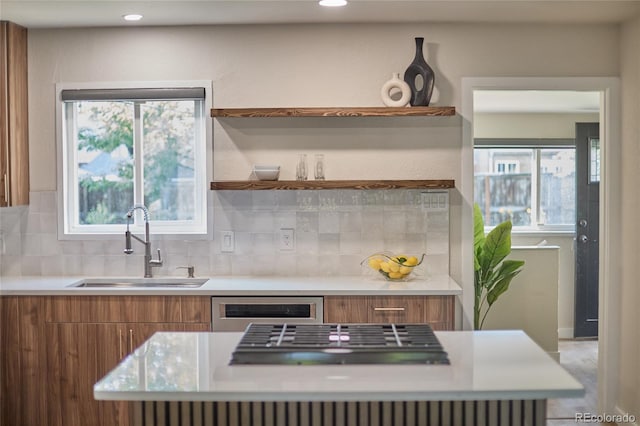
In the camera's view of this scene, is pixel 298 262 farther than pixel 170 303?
Yes

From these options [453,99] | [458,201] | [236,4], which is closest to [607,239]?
[458,201]

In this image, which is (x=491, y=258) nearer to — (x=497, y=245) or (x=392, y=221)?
(x=497, y=245)

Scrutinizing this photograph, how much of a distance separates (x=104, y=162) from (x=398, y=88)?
74.6 inches

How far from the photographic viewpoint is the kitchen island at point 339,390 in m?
2.17

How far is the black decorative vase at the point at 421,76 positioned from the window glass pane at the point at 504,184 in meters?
3.73

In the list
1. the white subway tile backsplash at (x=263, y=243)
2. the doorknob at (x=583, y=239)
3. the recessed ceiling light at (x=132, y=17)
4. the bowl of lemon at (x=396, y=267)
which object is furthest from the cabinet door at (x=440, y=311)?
the doorknob at (x=583, y=239)

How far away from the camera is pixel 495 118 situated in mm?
7816

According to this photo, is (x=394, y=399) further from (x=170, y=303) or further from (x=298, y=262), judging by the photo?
(x=298, y=262)

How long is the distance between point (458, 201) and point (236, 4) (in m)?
1.72

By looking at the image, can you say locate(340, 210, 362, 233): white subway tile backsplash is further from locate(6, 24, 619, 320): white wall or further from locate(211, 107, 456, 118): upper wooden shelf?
locate(211, 107, 456, 118): upper wooden shelf

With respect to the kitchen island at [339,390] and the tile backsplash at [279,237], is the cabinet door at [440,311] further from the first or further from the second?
Answer: the kitchen island at [339,390]

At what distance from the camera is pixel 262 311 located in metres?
4.10

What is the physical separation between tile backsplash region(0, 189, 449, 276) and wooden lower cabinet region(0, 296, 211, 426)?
1.81 ft

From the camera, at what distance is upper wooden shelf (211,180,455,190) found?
4328 mm
